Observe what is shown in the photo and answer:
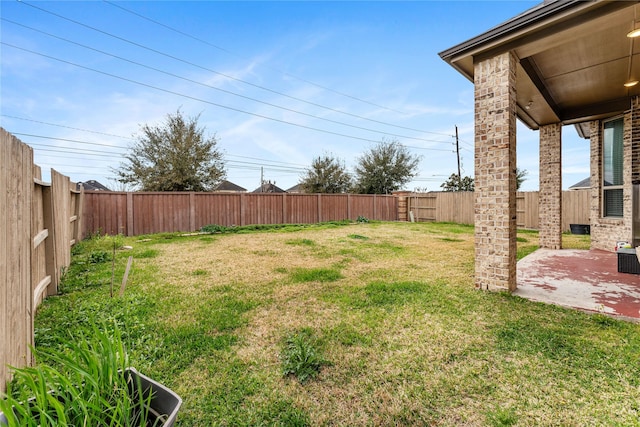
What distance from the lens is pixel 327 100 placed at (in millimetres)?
29344

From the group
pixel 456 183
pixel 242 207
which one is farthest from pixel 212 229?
pixel 456 183

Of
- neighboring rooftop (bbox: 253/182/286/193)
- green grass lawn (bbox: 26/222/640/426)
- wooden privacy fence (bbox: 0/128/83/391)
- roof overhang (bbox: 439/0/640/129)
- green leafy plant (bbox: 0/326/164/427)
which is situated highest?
neighboring rooftop (bbox: 253/182/286/193)

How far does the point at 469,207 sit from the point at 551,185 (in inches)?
299

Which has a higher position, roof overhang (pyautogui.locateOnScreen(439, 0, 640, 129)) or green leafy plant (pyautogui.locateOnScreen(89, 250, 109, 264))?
roof overhang (pyautogui.locateOnScreen(439, 0, 640, 129))

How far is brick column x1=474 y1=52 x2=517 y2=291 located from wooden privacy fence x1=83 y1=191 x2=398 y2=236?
9.87 m

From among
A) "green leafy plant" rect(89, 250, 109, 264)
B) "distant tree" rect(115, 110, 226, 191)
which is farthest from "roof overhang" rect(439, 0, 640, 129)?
"distant tree" rect(115, 110, 226, 191)

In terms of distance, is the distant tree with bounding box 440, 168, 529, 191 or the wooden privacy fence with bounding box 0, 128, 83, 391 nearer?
the wooden privacy fence with bounding box 0, 128, 83, 391

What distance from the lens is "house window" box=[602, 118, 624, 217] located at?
19.3 ft

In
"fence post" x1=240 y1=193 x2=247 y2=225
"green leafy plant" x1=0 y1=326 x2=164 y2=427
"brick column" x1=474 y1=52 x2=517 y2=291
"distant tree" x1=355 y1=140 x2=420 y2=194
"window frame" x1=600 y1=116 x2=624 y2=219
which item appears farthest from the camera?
"distant tree" x1=355 y1=140 x2=420 y2=194

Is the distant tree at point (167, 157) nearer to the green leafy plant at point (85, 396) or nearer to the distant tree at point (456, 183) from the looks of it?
the green leafy plant at point (85, 396)

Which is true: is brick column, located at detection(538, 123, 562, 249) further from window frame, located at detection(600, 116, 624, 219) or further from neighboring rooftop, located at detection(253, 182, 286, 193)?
neighboring rooftop, located at detection(253, 182, 286, 193)

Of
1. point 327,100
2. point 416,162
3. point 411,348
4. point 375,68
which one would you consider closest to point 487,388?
point 411,348

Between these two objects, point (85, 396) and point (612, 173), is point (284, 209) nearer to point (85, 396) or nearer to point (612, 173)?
point (612, 173)

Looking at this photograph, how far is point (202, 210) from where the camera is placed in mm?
10969
